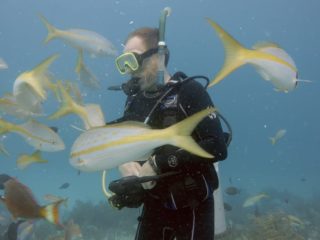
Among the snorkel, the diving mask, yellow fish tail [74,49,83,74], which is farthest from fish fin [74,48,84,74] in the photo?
the snorkel

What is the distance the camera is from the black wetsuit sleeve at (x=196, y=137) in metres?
2.88

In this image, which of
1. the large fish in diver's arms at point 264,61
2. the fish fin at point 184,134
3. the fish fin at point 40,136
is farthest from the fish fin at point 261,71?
the fish fin at point 40,136

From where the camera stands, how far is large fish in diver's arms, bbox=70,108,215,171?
205 cm

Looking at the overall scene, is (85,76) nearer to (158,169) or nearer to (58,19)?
(158,169)

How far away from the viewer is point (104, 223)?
13508 mm

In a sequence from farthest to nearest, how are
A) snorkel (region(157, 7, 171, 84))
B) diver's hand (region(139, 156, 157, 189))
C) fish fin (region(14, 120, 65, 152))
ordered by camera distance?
snorkel (region(157, 7, 171, 84))
fish fin (region(14, 120, 65, 152))
diver's hand (region(139, 156, 157, 189))

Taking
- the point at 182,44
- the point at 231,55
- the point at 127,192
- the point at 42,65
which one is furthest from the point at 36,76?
the point at 182,44

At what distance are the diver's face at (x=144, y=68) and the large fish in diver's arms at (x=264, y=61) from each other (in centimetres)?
103

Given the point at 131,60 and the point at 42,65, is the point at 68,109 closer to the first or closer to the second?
the point at 42,65

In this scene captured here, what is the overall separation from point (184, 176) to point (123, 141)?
111cm

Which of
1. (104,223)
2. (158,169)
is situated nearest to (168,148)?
(158,169)

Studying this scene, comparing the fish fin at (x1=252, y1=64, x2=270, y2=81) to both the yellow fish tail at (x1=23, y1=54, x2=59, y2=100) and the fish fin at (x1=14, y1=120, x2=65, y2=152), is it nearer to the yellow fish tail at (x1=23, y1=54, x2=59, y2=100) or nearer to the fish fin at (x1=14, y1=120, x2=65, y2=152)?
the yellow fish tail at (x1=23, y1=54, x2=59, y2=100)

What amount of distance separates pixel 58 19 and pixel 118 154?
95039 millimetres

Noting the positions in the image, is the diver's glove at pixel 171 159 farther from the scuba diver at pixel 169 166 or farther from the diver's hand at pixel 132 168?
the diver's hand at pixel 132 168
